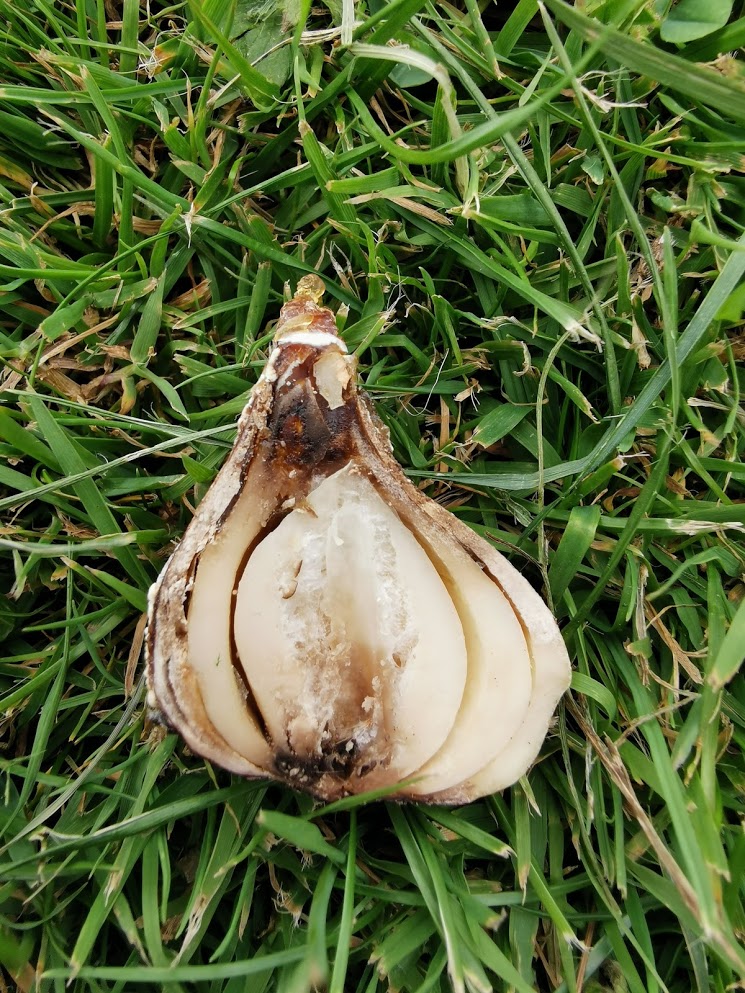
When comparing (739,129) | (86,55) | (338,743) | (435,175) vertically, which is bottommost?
(338,743)

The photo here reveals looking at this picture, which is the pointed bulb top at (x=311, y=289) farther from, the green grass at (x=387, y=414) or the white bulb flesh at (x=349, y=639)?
the white bulb flesh at (x=349, y=639)

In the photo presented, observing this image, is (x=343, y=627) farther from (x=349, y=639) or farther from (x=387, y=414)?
Result: (x=387, y=414)

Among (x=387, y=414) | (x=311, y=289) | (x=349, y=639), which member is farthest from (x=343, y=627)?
(x=311, y=289)

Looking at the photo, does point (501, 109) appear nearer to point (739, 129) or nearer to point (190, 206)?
point (739, 129)

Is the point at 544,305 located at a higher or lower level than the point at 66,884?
higher

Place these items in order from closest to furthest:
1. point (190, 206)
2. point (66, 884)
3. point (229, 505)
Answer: point (229, 505), point (66, 884), point (190, 206)

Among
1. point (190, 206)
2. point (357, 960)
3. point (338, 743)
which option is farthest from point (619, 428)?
point (357, 960)

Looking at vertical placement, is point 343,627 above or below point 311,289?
below

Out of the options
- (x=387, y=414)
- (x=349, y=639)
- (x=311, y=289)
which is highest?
(x=311, y=289)
